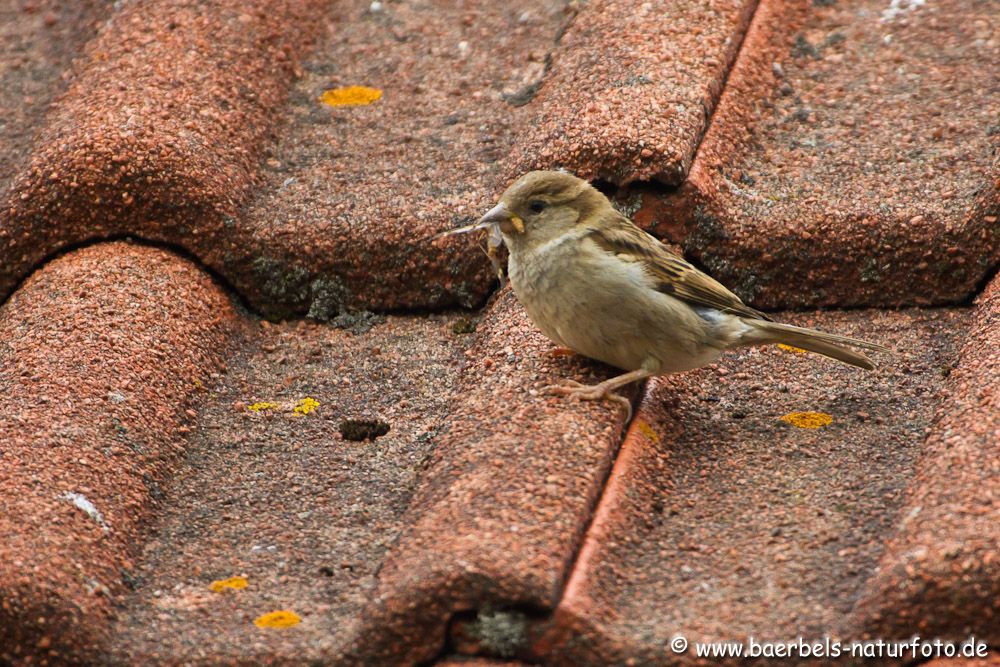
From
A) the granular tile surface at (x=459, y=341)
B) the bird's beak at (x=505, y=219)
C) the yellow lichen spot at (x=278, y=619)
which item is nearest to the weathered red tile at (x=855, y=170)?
the granular tile surface at (x=459, y=341)

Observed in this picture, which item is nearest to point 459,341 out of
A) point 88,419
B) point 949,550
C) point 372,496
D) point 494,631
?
point 372,496

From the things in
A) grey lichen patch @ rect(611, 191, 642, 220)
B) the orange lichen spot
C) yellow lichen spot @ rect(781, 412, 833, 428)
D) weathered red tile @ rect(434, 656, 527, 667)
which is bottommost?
yellow lichen spot @ rect(781, 412, 833, 428)

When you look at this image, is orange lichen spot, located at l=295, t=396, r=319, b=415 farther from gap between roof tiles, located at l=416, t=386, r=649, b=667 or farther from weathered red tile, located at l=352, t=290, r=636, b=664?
gap between roof tiles, located at l=416, t=386, r=649, b=667

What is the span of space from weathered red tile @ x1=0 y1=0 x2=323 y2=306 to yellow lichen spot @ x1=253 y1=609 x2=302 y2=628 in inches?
65.7

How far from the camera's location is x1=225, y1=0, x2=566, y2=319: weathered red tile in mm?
4188

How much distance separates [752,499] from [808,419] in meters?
0.47

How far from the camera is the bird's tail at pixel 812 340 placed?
3.69m

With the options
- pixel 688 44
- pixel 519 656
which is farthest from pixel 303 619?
pixel 688 44

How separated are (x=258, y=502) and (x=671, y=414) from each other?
1217 millimetres

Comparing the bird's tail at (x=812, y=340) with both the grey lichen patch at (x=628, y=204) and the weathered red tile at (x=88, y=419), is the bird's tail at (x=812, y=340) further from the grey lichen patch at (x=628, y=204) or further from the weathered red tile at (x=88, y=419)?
the weathered red tile at (x=88, y=419)

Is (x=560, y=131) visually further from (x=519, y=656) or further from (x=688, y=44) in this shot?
(x=519, y=656)

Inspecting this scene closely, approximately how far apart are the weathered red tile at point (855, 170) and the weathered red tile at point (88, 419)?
5.33 ft

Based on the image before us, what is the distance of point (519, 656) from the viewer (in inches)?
106

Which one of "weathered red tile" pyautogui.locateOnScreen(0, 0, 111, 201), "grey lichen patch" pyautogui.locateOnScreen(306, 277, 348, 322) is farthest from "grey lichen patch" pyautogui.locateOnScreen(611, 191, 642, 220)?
"weathered red tile" pyautogui.locateOnScreen(0, 0, 111, 201)
